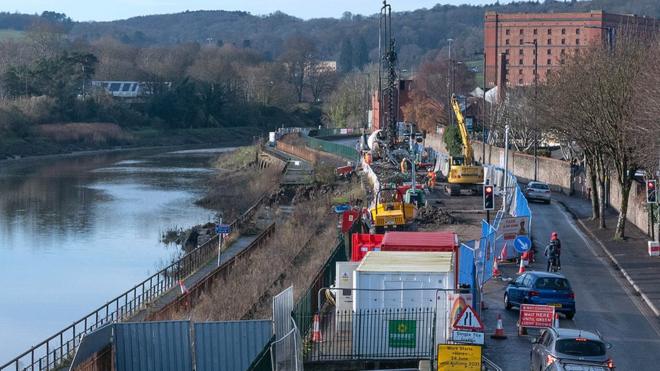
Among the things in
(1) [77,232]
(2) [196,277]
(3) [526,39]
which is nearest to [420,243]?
(2) [196,277]

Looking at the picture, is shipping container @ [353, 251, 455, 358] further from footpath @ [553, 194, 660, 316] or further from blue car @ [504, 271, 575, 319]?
footpath @ [553, 194, 660, 316]

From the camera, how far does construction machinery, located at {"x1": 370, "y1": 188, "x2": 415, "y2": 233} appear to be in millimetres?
37750

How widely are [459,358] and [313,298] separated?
713 centimetres

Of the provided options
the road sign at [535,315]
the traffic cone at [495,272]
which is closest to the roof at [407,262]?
the road sign at [535,315]

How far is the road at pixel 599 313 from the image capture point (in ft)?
67.1

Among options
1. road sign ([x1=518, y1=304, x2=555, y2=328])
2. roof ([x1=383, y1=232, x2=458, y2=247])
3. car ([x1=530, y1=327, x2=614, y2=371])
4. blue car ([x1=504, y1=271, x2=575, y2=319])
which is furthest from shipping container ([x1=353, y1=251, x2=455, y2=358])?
blue car ([x1=504, y1=271, x2=575, y2=319])

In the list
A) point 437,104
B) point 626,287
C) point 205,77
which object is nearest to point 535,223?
A: point 626,287

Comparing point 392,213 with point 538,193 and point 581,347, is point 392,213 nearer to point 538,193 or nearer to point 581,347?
point 538,193

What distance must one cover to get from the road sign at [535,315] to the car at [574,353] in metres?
4.17

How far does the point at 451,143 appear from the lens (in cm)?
7650

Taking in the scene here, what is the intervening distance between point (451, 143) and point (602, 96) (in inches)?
1503

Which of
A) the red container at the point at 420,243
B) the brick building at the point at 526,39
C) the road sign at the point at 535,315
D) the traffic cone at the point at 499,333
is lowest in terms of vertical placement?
the traffic cone at the point at 499,333

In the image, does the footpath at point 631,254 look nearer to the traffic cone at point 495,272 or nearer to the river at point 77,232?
the traffic cone at point 495,272

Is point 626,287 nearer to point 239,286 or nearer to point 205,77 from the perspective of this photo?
point 239,286
